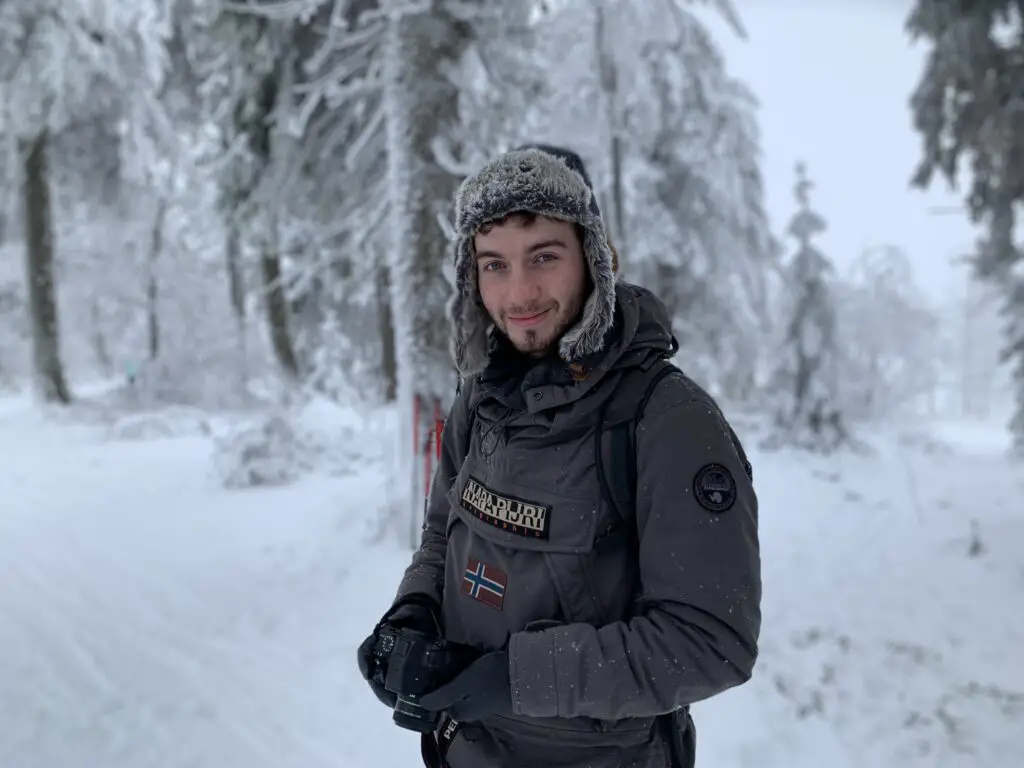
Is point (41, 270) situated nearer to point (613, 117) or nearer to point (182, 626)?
point (613, 117)

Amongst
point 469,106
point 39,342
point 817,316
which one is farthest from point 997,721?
point 39,342

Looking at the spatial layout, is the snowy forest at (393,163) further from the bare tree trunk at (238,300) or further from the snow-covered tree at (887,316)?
the snow-covered tree at (887,316)

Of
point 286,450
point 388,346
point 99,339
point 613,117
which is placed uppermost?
point 613,117

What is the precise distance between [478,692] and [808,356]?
1447 cm

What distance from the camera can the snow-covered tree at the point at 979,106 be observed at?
6.90 metres

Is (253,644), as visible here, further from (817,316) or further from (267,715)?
(817,316)

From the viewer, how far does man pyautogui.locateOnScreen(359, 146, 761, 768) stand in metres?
1.45

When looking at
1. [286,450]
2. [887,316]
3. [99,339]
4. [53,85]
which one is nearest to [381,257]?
[286,450]

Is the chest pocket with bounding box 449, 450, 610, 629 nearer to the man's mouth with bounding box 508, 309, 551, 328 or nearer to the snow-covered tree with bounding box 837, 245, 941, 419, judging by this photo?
the man's mouth with bounding box 508, 309, 551, 328

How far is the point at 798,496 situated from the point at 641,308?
9448mm

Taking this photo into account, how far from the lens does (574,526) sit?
61.9 inches

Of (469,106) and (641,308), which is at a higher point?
(469,106)

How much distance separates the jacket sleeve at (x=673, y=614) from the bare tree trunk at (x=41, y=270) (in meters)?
17.2

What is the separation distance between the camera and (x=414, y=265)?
6.51 m
